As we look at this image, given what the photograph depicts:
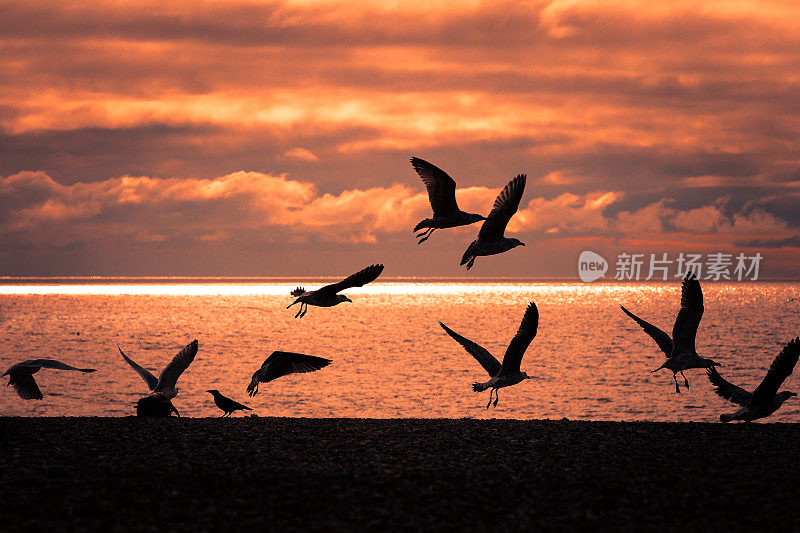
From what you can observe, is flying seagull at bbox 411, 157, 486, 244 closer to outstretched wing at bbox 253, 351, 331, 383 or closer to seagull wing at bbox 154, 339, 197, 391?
outstretched wing at bbox 253, 351, 331, 383

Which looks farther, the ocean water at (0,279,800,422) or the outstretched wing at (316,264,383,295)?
the ocean water at (0,279,800,422)

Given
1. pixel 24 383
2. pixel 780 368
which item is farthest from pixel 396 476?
pixel 24 383

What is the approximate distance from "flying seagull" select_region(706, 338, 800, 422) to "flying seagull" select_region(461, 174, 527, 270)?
6.59 meters

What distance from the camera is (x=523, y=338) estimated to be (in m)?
18.3

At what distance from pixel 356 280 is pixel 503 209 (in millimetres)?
3290

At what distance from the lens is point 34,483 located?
565 inches

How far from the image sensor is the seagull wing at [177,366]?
21.1 metres

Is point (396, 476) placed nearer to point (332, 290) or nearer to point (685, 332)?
point (332, 290)

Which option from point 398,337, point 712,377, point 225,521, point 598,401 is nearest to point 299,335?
point 398,337

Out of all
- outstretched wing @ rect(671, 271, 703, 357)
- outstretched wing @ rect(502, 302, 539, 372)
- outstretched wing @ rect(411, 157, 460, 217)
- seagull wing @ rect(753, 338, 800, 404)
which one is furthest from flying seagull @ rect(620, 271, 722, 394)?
outstretched wing @ rect(411, 157, 460, 217)

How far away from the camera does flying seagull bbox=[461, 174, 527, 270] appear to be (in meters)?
16.4

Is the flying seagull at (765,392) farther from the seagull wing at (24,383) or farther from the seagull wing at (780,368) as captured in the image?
the seagull wing at (24,383)

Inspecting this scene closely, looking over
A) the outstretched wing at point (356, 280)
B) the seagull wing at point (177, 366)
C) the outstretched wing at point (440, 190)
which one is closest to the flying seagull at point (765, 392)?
the outstretched wing at point (440, 190)

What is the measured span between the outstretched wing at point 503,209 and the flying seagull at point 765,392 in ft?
21.8
